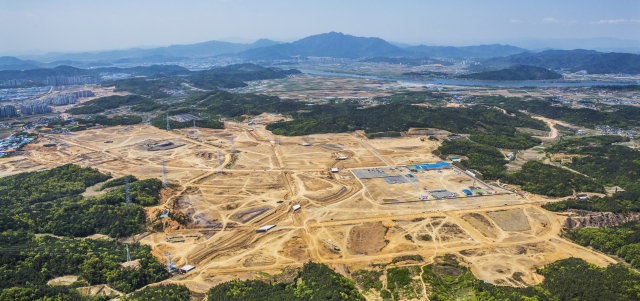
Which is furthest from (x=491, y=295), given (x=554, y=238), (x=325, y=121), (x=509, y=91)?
(x=509, y=91)

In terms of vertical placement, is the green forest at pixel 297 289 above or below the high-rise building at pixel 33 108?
below

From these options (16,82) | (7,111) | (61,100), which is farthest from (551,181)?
(16,82)

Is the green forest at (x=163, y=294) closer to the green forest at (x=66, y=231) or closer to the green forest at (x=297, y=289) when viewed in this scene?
the green forest at (x=297, y=289)

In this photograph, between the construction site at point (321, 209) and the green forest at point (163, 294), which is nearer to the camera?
the green forest at point (163, 294)

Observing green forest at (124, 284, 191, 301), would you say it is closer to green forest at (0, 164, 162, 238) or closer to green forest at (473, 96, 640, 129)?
green forest at (0, 164, 162, 238)

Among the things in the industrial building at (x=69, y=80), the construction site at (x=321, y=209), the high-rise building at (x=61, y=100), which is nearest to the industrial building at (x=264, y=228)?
the construction site at (x=321, y=209)

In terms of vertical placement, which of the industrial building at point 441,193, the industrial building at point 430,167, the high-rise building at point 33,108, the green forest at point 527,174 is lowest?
the industrial building at point 441,193

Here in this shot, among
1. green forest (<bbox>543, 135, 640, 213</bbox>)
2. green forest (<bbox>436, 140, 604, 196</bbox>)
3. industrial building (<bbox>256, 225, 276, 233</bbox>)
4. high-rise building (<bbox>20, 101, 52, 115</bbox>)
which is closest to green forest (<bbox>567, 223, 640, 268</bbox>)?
green forest (<bbox>543, 135, 640, 213</bbox>)

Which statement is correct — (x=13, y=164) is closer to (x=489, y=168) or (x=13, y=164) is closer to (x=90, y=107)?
(x=90, y=107)
